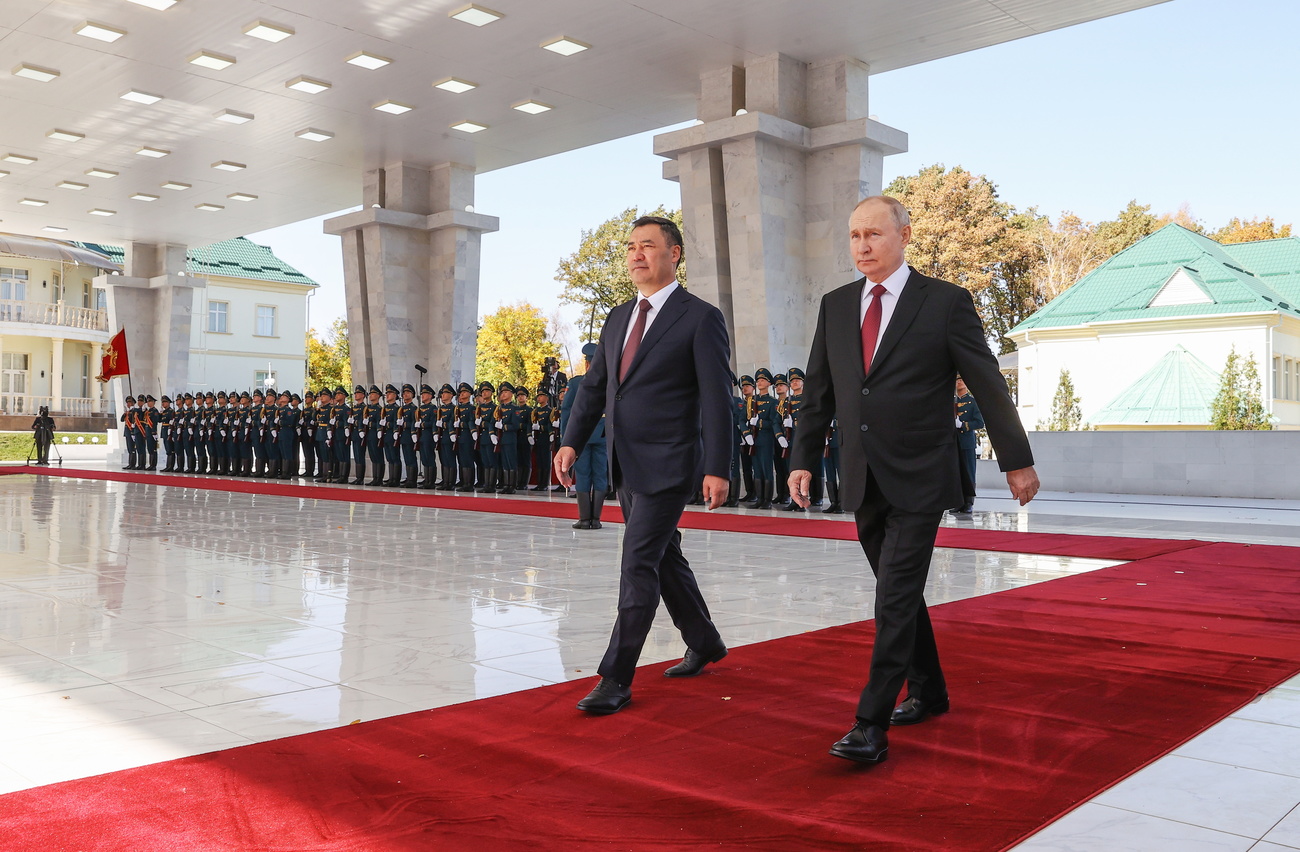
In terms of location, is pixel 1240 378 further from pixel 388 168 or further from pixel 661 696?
pixel 661 696

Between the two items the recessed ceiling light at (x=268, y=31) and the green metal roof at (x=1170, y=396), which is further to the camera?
the green metal roof at (x=1170, y=396)

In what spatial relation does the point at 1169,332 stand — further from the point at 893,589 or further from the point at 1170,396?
the point at 893,589

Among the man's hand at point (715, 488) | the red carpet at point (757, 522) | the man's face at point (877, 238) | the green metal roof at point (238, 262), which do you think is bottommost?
the red carpet at point (757, 522)

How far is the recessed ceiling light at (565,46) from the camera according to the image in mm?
13648

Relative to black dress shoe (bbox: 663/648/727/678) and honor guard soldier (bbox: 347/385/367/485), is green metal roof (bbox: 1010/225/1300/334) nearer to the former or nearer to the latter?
honor guard soldier (bbox: 347/385/367/485)

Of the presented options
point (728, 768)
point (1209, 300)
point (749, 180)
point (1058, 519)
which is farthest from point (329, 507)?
point (1209, 300)

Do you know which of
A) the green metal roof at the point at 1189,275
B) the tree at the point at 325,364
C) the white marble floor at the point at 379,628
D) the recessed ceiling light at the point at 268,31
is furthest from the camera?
the tree at the point at 325,364

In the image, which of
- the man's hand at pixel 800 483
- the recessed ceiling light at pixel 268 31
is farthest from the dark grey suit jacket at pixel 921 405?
the recessed ceiling light at pixel 268 31

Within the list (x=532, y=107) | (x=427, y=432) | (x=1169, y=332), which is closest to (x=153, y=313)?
(x=427, y=432)

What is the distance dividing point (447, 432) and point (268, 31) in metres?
6.52

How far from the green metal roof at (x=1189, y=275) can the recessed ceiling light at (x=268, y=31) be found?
18.3 metres

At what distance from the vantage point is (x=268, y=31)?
1324 centimetres

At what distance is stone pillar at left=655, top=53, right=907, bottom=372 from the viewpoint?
14.0 meters

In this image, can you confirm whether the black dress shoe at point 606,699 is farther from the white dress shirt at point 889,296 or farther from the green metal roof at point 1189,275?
the green metal roof at point 1189,275
